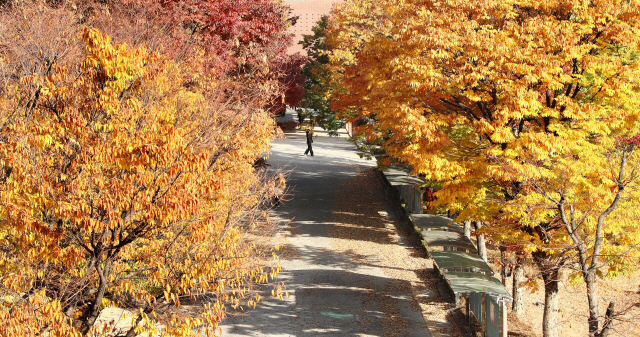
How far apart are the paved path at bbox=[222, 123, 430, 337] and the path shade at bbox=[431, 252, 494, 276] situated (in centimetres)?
156

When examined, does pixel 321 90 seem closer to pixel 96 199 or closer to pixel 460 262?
pixel 460 262

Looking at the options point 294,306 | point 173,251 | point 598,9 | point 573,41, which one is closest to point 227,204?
point 173,251

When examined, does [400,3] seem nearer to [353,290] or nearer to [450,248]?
[450,248]

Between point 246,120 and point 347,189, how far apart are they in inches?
553

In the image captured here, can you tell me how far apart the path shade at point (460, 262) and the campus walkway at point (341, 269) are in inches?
61.6

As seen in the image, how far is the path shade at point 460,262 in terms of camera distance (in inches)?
544

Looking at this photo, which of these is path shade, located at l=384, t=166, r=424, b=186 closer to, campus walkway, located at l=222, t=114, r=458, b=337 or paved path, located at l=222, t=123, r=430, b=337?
campus walkway, located at l=222, t=114, r=458, b=337

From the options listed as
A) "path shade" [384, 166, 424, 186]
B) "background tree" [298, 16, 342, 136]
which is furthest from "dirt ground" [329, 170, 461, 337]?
"background tree" [298, 16, 342, 136]

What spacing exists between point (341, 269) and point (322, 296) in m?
2.45

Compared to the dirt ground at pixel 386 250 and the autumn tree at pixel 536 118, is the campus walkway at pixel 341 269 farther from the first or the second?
the autumn tree at pixel 536 118

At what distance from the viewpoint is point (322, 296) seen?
15.5 meters

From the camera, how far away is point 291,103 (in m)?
42.2

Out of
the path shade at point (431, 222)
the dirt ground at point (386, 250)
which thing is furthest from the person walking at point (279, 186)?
the path shade at point (431, 222)

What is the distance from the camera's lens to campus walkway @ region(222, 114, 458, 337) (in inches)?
535
